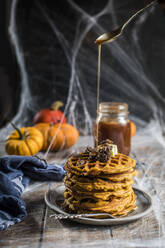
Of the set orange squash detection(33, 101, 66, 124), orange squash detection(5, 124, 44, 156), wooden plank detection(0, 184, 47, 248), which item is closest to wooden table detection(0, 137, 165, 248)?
wooden plank detection(0, 184, 47, 248)

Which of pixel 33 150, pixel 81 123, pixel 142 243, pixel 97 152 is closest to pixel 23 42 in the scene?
pixel 81 123

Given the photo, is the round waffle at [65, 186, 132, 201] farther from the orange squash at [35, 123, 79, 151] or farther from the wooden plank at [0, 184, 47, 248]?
the orange squash at [35, 123, 79, 151]

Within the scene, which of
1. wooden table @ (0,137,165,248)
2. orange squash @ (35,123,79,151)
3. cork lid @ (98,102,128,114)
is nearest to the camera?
wooden table @ (0,137,165,248)

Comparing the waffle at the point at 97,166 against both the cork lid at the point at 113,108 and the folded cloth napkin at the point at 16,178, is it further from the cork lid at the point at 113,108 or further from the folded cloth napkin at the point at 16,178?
the cork lid at the point at 113,108

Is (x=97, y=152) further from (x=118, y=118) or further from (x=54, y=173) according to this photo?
(x=118, y=118)

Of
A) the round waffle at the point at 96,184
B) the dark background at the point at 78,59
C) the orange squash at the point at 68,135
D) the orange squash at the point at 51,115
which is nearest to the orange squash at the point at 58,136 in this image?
the orange squash at the point at 68,135

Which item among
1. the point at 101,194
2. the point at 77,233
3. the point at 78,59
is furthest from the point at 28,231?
the point at 78,59

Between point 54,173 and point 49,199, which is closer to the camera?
point 49,199

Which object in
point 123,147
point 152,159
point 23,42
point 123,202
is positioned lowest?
point 152,159
